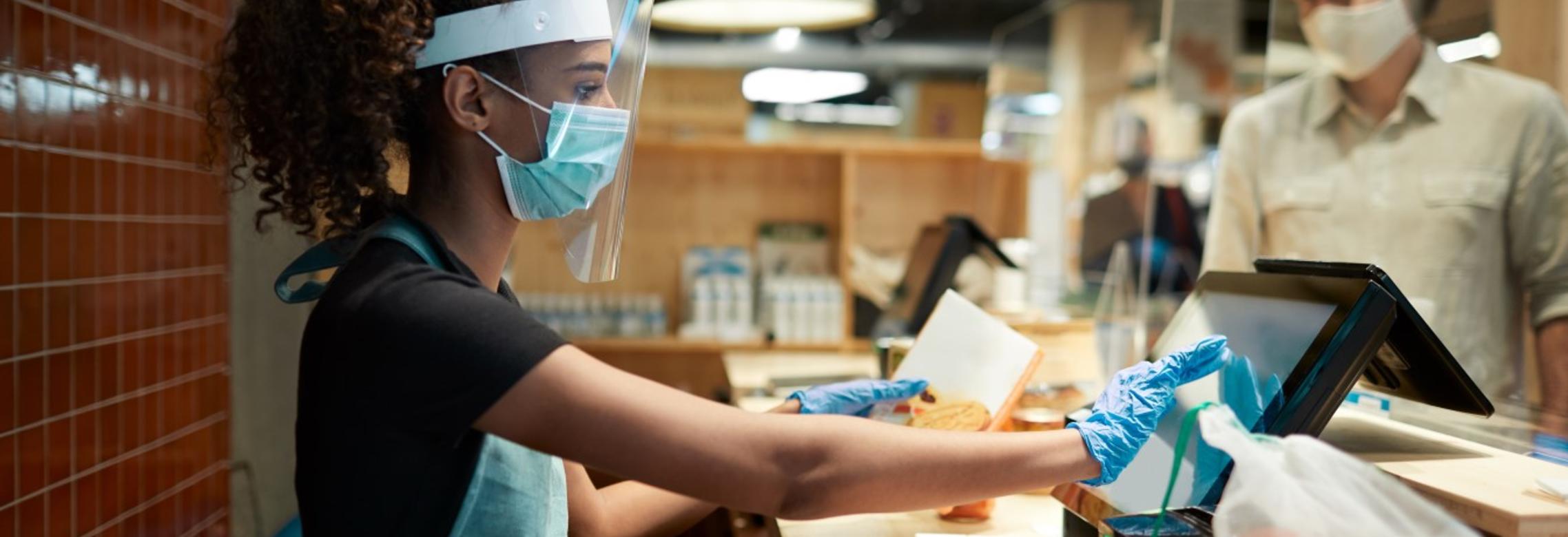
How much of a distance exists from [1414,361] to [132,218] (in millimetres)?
2194

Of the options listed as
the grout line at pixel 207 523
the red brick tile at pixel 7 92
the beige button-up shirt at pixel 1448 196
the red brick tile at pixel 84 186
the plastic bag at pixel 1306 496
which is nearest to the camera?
the plastic bag at pixel 1306 496

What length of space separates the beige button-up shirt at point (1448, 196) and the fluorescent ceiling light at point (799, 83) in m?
9.94

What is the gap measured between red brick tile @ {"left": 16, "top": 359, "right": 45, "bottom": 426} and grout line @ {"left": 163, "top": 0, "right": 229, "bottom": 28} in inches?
32.6

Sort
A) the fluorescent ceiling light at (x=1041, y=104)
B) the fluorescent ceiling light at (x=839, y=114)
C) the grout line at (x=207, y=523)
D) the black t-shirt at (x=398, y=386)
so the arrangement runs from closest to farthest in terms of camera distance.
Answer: the black t-shirt at (x=398, y=386)
the grout line at (x=207, y=523)
the fluorescent ceiling light at (x=1041, y=104)
the fluorescent ceiling light at (x=839, y=114)

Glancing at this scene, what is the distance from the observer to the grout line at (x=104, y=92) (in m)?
1.70

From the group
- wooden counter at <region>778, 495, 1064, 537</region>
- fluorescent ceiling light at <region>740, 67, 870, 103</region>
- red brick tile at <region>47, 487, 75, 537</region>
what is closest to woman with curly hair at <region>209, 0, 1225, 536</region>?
wooden counter at <region>778, 495, 1064, 537</region>

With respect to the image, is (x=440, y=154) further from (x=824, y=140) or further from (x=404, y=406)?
(x=824, y=140)

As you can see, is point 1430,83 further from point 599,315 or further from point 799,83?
point 799,83

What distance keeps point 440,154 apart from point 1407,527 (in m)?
1.13

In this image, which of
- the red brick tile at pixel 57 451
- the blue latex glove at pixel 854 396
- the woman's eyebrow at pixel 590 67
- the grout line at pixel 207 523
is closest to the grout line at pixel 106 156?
the red brick tile at pixel 57 451

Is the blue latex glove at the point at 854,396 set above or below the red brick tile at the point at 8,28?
below

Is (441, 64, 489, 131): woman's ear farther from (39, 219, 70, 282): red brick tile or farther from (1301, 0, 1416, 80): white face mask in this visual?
(1301, 0, 1416, 80): white face mask

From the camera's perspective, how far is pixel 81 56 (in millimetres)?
1874

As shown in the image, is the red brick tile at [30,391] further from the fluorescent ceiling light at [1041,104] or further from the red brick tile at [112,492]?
the fluorescent ceiling light at [1041,104]
